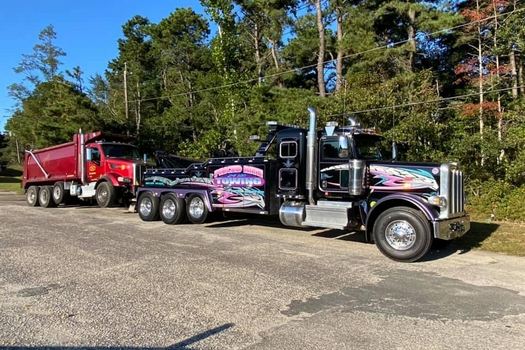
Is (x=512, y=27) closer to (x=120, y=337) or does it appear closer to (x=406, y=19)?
(x=406, y=19)

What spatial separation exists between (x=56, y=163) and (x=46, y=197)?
59.7 inches

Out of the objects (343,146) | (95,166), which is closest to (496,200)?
(343,146)

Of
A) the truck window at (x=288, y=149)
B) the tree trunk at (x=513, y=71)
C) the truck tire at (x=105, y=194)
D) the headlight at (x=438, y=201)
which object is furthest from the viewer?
the tree trunk at (x=513, y=71)

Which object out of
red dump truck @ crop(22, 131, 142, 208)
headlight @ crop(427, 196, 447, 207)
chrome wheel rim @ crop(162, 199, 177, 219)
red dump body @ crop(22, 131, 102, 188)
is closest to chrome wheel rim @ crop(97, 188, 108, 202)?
red dump truck @ crop(22, 131, 142, 208)

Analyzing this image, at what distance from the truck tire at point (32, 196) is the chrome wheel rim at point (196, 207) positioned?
38.1 feet

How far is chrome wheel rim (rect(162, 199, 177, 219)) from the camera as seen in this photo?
14.6 metres

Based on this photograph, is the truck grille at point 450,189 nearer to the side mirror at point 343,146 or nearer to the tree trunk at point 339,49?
the side mirror at point 343,146

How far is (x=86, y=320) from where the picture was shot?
18.9ft

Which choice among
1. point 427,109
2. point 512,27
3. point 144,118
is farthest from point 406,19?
point 144,118

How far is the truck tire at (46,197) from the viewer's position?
21.9 metres

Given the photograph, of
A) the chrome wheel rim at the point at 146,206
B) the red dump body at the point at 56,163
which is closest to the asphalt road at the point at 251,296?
the chrome wheel rim at the point at 146,206

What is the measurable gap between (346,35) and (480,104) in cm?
898

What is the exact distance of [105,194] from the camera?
63.5 ft

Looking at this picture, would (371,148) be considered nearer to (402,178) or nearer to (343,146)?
(343,146)
